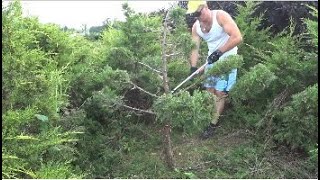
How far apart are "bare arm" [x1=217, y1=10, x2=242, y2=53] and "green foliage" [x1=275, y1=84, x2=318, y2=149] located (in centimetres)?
94

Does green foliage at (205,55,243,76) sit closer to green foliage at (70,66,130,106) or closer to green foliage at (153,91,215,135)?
green foliage at (153,91,215,135)

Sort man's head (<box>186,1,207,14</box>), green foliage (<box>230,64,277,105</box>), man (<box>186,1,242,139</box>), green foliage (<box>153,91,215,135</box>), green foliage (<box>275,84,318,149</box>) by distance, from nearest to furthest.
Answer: green foliage (<box>153,91,215,135</box>) < green foliage (<box>230,64,277,105</box>) < green foliage (<box>275,84,318,149</box>) < man's head (<box>186,1,207,14</box>) < man (<box>186,1,242,139</box>)

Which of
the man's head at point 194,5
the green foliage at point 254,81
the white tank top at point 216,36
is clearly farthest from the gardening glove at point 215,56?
the green foliage at point 254,81

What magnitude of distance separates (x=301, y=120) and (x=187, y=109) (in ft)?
4.28

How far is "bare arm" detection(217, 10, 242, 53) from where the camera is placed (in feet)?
16.8

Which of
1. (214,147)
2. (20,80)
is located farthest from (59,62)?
(214,147)

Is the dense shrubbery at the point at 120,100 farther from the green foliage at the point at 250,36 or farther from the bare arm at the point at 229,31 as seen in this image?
the bare arm at the point at 229,31

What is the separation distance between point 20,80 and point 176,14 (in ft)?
5.28

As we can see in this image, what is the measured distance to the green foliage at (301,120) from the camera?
442cm

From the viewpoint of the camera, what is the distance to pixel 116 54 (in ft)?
16.2

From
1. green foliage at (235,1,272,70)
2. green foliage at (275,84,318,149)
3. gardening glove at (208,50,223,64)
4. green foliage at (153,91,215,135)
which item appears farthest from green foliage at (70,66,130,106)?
green foliage at (235,1,272,70)

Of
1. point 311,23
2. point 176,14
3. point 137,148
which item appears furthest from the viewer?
point 137,148

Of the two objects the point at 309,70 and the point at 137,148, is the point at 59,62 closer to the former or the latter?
the point at 137,148

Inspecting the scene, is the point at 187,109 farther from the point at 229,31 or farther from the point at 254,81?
the point at 229,31
